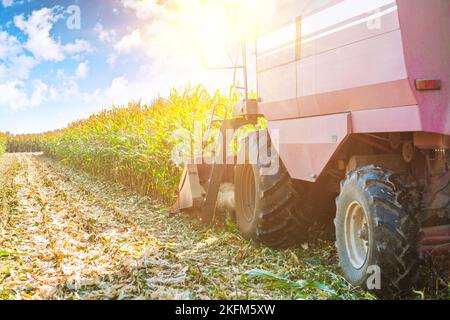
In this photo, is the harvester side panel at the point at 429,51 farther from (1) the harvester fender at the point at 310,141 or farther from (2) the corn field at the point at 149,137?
(2) the corn field at the point at 149,137

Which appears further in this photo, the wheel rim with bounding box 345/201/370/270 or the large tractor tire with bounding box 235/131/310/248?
the large tractor tire with bounding box 235/131/310/248

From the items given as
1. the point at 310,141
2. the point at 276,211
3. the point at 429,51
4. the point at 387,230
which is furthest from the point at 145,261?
the point at 429,51

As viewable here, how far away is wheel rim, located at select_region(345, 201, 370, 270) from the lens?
328cm

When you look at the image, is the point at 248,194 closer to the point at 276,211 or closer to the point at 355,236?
the point at 276,211

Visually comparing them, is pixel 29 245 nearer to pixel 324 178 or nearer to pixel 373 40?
pixel 324 178

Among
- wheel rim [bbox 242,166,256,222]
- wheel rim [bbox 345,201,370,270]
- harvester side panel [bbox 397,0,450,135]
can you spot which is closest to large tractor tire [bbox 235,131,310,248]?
wheel rim [bbox 242,166,256,222]

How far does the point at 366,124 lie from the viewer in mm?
3109

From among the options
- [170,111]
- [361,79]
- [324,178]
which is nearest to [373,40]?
[361,79]

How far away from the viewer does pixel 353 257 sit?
3.37 m

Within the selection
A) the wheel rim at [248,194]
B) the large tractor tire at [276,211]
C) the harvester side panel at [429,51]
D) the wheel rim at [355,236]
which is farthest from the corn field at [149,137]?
the harvester side panel at [429,51]

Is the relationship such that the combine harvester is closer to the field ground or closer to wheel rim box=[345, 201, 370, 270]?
wheel rim box=[345, 201, 370, 270]

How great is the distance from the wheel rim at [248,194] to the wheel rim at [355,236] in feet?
5.51
